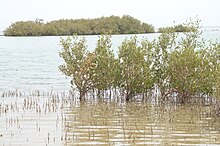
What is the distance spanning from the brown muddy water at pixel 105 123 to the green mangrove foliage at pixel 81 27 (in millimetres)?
47421

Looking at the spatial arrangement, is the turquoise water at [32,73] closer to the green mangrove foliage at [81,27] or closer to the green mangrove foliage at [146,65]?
the green mangrove foliage at [146,65]

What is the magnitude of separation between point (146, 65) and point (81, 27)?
52.7 meters

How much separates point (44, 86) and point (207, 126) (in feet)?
41.9

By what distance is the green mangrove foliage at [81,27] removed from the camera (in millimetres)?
67625

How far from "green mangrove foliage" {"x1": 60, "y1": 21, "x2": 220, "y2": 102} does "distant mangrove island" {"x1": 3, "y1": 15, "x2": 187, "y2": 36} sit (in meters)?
45.4

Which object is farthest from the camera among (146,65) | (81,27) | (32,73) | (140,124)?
(81,27)

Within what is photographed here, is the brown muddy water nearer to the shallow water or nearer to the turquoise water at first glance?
the shallow water

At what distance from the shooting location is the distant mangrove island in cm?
6764

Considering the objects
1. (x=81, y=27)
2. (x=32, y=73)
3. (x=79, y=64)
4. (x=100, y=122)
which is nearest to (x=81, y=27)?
(x=81, y=27)

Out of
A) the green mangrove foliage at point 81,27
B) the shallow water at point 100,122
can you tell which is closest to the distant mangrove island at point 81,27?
the green mangrove foliage at point 81,27

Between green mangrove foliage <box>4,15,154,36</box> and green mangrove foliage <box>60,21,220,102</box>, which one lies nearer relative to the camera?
green mangrove foliage <box>60,21,220,102</box>

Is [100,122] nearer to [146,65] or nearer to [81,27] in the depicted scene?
[146,65]

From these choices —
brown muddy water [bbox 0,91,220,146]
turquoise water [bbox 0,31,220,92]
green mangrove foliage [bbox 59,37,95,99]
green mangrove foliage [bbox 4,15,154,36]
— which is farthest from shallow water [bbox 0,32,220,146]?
green mangrove foliage [bbox 4,15,154,36]

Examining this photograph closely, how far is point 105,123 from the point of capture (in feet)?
43.4
